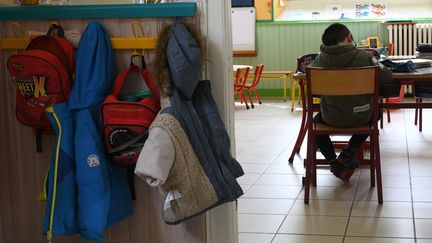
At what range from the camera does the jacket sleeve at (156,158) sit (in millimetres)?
2199

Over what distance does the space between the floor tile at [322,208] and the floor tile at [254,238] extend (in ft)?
1.45

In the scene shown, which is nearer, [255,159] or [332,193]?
[332,193]

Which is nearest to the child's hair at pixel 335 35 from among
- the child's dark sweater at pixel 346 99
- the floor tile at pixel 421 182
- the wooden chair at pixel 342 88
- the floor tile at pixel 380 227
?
the child's dark sweater at pixel 346 99

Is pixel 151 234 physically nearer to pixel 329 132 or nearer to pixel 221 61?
pixel 221 61

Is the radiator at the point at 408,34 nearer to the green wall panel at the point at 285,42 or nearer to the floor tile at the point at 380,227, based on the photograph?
the green wall panel at the point at 285,42

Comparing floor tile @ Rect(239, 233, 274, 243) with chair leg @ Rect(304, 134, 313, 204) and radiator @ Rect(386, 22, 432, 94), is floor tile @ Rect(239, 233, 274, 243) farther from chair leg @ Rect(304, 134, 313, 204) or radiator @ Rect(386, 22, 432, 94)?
radiator @ Rect(386, 22, 432, 94)

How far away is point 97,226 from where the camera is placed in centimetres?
244

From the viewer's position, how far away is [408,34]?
886 cm

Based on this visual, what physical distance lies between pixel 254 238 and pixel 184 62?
128cm

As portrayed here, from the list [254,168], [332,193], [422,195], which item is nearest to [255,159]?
[254,168]

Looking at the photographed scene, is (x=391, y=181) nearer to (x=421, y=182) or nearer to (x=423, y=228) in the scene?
(x=421, y=182)

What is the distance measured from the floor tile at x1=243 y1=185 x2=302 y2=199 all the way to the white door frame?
145 cm

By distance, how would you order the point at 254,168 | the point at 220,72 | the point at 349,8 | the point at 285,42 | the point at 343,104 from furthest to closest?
the point at 285,42
the point at 349,8
the point at 254,168
the point at 343,104
the point at 220,72

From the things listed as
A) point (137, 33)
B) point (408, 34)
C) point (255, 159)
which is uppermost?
point (137, 33)
